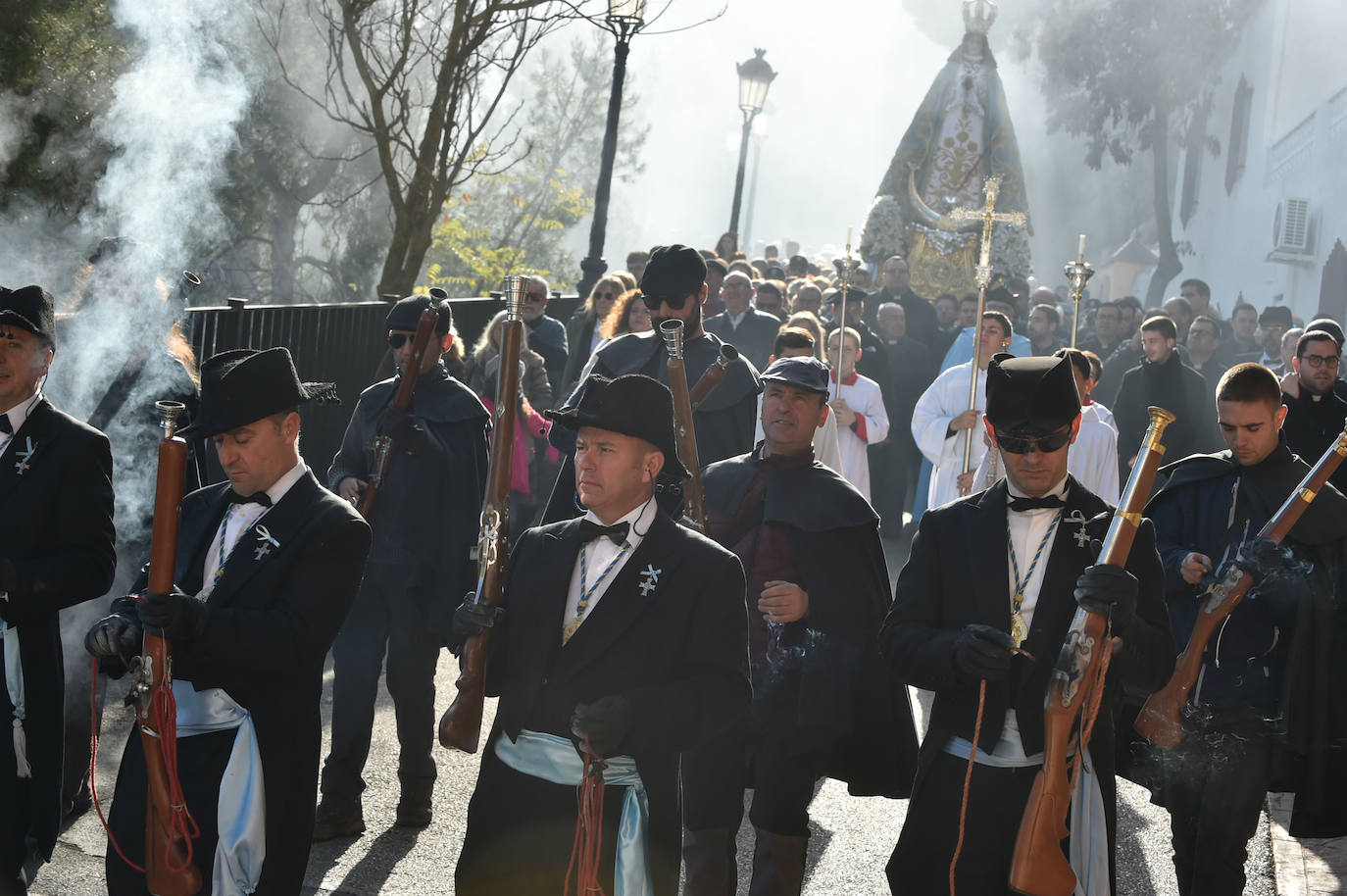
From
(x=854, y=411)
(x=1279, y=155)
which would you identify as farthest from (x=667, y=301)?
(x=1279, y=155)

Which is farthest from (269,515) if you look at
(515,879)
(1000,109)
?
(1000,109)

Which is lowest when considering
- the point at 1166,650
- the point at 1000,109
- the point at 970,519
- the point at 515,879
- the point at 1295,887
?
the point at 1295,887

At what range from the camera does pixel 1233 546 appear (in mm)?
5688

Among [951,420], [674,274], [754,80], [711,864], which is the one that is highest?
[754,80]

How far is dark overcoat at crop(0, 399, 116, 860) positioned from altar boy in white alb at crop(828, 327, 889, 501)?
545 cm

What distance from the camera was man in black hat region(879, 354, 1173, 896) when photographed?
Result: 13.4 feet

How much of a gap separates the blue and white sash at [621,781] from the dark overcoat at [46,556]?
1795 mm

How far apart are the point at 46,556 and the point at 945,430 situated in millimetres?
5927

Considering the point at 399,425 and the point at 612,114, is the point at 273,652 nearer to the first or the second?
the point at 399,425

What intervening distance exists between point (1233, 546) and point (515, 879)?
10.7 feet

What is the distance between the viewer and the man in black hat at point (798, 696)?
5.29 metres

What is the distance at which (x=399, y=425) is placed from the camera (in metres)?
6.64

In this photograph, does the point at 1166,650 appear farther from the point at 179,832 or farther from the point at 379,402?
the point at 379,402

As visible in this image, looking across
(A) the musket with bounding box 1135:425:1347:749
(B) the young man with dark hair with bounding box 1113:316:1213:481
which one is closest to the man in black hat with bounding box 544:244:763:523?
(A) the musket with bounding box 1135:425:1347:749
